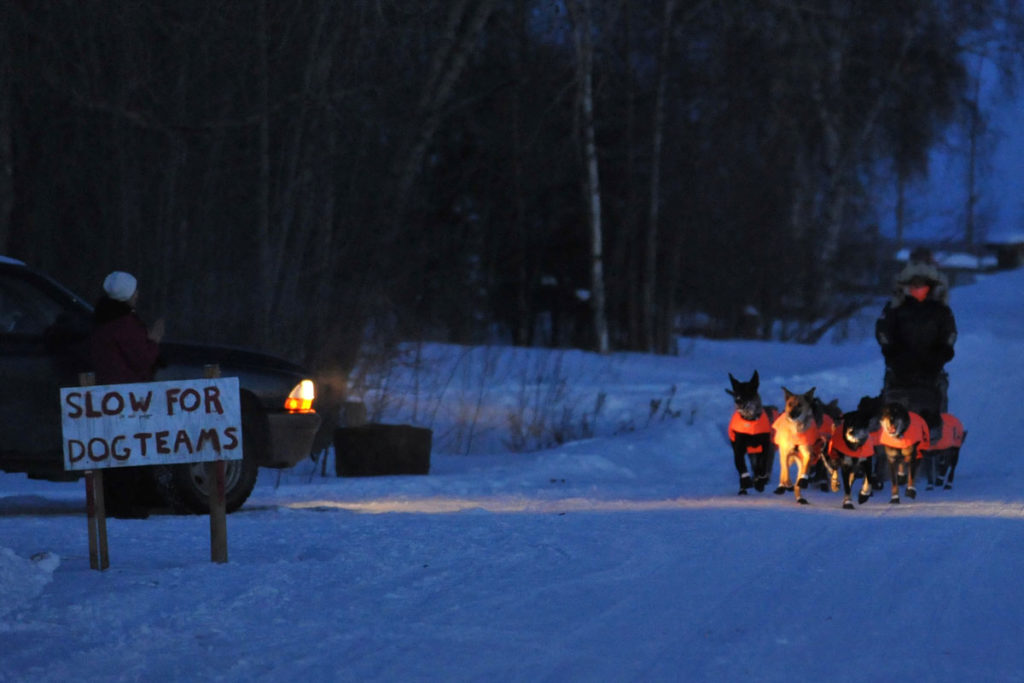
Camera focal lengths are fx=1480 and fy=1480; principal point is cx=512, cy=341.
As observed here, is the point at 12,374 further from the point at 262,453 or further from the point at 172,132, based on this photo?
the point at 172,132

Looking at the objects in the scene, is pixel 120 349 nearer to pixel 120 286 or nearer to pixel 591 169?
pixel 120 286

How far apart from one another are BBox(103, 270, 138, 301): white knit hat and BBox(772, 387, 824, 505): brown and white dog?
5265mm

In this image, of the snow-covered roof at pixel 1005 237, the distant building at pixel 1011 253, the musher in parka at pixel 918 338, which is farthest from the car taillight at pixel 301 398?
the snow-covered roof at pixel 1005 237

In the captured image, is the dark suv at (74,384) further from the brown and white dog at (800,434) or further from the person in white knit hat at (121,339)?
the brown and white dog at (800,434)

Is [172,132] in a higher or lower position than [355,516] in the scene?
higher

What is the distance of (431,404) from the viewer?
19.7 meters

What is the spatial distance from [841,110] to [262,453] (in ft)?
89.3

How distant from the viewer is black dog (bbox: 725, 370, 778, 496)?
12.2 meters

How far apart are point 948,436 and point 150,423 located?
744cm

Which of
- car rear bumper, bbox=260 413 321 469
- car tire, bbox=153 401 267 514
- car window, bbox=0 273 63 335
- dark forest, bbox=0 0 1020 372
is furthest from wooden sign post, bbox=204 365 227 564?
dark forest, bbox=0 0 1020 372

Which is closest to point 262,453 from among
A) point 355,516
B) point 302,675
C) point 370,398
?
Answer: point 355,516

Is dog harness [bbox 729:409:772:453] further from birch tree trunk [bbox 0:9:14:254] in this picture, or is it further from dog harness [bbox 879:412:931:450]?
birch tree trunk [bbox 0:9:14:254]

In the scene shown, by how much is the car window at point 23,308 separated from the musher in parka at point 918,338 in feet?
23.1

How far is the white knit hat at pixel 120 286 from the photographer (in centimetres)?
954
